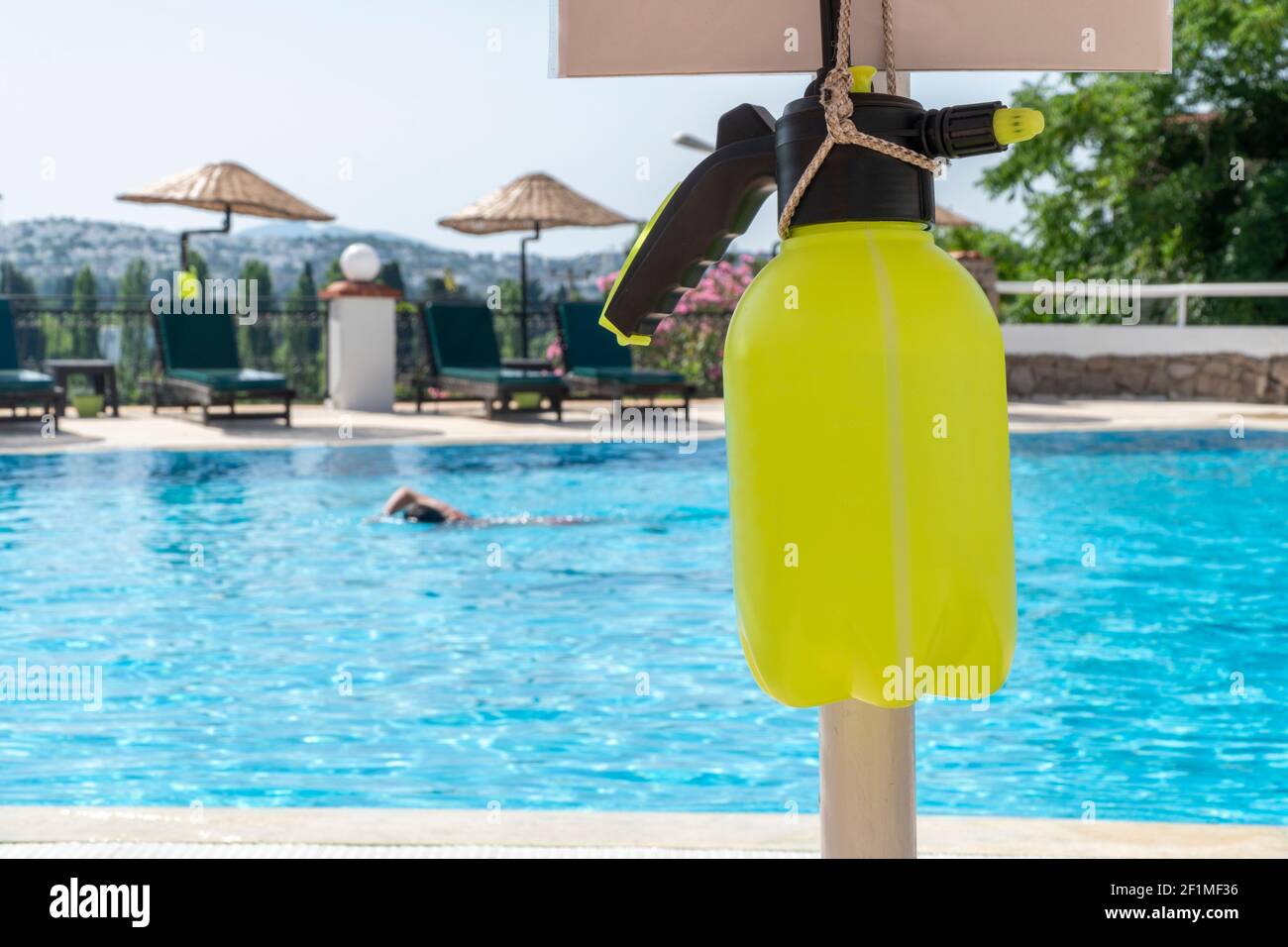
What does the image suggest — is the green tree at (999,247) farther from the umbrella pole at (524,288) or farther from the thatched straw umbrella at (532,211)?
the umbrella pole at (524,288)

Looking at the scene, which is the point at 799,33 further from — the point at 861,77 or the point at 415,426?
the point at 415,426

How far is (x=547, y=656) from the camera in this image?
5.52m

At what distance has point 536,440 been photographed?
1230 centimetres

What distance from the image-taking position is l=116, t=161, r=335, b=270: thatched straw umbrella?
16000 mm

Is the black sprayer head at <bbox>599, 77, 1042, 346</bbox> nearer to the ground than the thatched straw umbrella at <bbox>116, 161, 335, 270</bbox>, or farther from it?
nearer to the ground

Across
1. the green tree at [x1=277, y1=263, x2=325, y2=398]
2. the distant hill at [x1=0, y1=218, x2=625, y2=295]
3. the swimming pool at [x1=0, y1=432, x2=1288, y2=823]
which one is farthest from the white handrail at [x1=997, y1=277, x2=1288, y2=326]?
the distant hill at [x1=0, y1=218, x2=625, y2=295]

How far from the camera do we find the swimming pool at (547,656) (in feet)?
13.4

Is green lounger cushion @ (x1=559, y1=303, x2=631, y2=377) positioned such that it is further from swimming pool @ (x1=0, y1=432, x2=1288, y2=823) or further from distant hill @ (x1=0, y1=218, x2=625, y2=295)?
distant hill @ (x1=0, y1=218, x2=625, y2=295)

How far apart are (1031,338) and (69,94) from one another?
4239cm

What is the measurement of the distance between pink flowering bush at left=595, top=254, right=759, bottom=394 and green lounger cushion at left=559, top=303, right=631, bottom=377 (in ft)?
6.27

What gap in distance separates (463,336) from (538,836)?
13.6m
